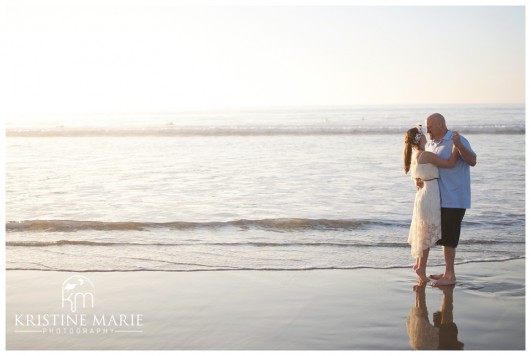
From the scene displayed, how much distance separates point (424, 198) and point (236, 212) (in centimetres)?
466

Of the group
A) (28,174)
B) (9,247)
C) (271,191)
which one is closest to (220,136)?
(28,174)

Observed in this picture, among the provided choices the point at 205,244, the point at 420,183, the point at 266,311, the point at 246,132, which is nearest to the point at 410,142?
the point at 420,183

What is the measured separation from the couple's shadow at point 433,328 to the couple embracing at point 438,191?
0.63 m

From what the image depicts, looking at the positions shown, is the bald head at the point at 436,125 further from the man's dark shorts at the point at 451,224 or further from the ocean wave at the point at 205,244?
the ocean wave at the point at 205,244

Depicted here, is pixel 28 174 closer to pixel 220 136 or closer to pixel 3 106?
pixel 3 106

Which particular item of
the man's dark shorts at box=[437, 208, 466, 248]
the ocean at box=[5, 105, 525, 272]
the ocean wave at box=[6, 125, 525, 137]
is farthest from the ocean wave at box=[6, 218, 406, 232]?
the ocean wave at box=[6, 125, 525, 137]

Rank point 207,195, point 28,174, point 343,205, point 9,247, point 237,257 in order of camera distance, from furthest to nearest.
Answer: point 28,174, point 207,195, point 343,205, point 9,247, point 237,257

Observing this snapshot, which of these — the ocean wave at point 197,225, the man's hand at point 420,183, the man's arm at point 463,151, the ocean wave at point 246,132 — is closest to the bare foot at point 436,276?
the man's hand at point 420,183

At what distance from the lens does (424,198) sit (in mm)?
6484

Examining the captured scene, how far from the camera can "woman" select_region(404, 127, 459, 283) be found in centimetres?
641

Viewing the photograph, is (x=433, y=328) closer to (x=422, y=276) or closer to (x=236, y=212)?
(x=422, y=276)

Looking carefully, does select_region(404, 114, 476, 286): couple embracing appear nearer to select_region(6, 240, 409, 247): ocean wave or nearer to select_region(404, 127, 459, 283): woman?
select_region(404, 127, 459, 283): woman

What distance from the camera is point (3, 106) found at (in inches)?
311

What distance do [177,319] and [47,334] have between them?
103cm
